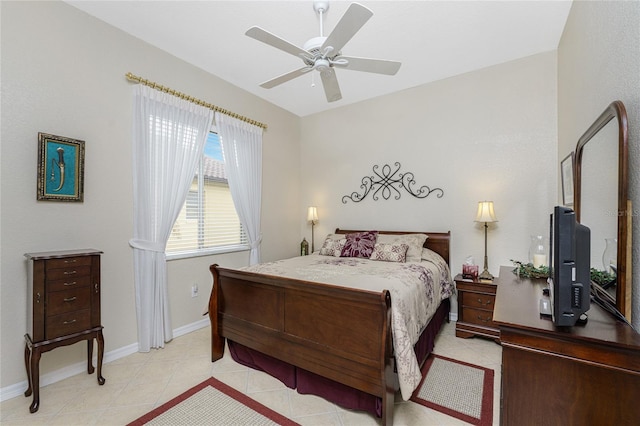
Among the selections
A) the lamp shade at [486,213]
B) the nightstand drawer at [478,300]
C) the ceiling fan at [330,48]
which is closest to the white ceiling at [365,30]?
the ceiling fan at [330,48]

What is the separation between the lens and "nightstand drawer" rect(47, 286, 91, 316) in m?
1.95

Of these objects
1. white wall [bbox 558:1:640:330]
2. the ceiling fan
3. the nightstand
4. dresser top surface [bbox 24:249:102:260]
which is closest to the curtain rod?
the ceiling fan

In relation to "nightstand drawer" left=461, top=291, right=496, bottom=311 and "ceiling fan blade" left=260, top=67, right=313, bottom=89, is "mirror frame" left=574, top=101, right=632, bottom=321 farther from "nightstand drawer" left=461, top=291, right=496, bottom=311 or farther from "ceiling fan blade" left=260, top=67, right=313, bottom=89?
"nightstand drawer" left=461, top=291, right=496, bottom=311

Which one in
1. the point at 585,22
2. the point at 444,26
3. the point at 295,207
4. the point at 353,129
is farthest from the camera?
the point at 295,207

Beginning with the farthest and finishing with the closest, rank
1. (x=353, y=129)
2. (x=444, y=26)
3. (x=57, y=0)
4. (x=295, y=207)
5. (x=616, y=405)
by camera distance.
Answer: (x=295, y=207) → (x=353, y=129) → (x=444, y=26) → (x=57, y=0) → (x=616, y=405)

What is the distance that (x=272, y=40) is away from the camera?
180 centimetres

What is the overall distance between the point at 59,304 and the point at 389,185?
3614 mm

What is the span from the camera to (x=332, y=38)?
174cm

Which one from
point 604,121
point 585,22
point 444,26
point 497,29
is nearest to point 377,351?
point 604,121

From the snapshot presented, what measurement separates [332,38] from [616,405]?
6.92 ft

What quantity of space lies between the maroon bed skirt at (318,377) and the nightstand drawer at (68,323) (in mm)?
1104

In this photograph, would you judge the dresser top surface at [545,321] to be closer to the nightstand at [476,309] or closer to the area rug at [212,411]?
the nightstand at [476,309]

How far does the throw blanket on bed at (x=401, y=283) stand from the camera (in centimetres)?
171

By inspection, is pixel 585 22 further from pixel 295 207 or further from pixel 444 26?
pixel 295 207
